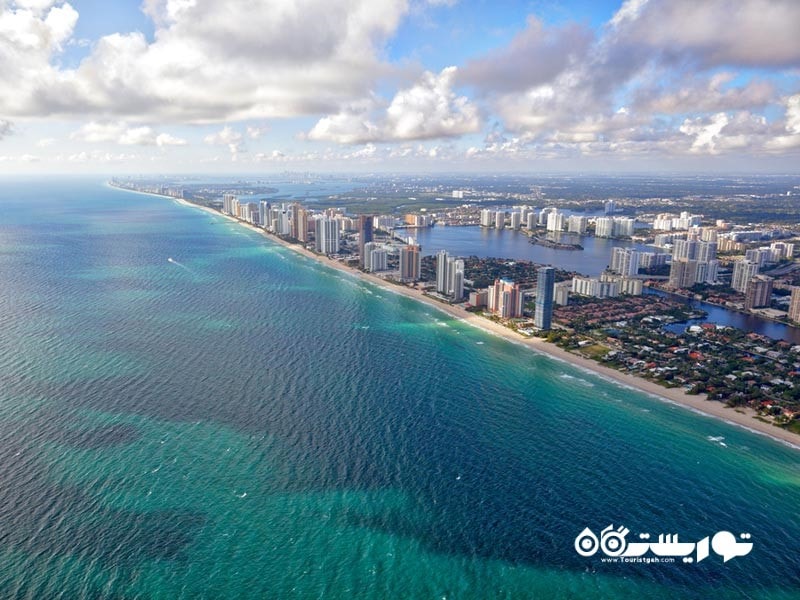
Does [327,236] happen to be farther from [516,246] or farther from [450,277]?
[516,246]

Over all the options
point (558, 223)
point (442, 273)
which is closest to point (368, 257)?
point (442, 273)

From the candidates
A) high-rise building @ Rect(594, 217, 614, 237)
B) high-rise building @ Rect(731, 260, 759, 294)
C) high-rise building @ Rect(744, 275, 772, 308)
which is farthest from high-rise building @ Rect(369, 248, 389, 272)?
high-rise building @ Rect(594, 217, 614, 237)

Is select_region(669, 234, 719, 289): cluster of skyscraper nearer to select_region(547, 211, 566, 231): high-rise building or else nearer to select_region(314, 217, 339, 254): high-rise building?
select_region(314, 217, 339, 254): high-rise building

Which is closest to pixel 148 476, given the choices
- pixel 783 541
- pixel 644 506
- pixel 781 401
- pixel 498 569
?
pixel 498 569

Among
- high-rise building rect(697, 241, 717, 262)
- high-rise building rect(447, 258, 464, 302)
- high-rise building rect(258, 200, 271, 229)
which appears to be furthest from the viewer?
high-rise building rect(258, 200, 271, 229)

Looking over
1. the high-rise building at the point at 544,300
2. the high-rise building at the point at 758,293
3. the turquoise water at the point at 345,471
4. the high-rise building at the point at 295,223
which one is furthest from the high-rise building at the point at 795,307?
the high-rise building at the point at 295,223

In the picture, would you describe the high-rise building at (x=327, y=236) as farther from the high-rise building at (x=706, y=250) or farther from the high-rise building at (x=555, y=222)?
the high-rise building at (x=706, y=250)

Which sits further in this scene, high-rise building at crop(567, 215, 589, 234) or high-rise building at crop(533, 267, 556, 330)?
high-rise building at crop(567, 215, 589, 234)
